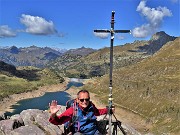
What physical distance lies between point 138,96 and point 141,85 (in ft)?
28.3

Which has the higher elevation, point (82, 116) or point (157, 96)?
point (82, 116)

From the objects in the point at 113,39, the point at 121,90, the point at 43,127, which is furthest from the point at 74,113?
the point at 121,90

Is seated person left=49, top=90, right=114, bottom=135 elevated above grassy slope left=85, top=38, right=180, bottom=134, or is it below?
above

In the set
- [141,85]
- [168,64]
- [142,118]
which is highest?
[168,64]

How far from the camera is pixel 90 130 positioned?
16438 millimetres

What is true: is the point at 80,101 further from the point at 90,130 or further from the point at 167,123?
the point at 167,123

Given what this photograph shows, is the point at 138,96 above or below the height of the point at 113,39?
below

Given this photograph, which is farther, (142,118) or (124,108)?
(124,108)

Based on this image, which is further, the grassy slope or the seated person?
the grassy slope

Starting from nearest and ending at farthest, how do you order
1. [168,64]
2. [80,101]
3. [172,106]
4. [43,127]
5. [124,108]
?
1. [80,101]
2. [43,127]
3. [172,106]
4. [124,108]
5. [168,64]

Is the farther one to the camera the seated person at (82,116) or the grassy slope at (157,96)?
the grassy slope at (157,96)

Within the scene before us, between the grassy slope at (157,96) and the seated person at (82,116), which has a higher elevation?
the seated person at (82,116)

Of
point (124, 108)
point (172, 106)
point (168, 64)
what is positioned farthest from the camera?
point (168, 64)

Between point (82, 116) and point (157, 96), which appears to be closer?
point (82, 116)
